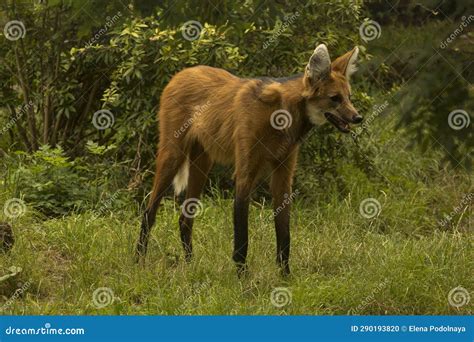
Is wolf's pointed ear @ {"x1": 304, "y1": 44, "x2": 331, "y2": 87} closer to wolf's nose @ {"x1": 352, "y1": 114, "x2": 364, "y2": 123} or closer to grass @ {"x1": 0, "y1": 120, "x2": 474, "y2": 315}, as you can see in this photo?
wolf's nose @ {"x1": 352, "y1": 114, "x2": 364, "y2": 123}

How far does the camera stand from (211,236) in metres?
6.12

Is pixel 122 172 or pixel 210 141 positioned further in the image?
pixel 122 172

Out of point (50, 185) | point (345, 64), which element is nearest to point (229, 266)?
point (345, 64)

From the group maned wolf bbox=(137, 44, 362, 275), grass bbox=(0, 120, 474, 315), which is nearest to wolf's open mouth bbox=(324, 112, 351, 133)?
maned wolf bbox=(137, 44, 362, 275)

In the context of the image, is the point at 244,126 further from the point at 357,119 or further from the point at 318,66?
the point at 357,119

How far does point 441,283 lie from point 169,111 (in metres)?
2.17

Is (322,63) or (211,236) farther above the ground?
(322,63)

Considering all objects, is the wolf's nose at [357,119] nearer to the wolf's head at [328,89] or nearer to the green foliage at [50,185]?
the wolf's head at [328,89]

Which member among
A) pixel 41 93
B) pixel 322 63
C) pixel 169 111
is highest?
pixel 322 63

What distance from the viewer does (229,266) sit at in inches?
213

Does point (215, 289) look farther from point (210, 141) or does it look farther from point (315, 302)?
point (210, 141)

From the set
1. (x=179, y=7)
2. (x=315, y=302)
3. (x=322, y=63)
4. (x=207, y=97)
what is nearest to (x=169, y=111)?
(x=207, y=97)

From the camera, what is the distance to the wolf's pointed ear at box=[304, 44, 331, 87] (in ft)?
16.6

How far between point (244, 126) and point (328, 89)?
1.99 feet
